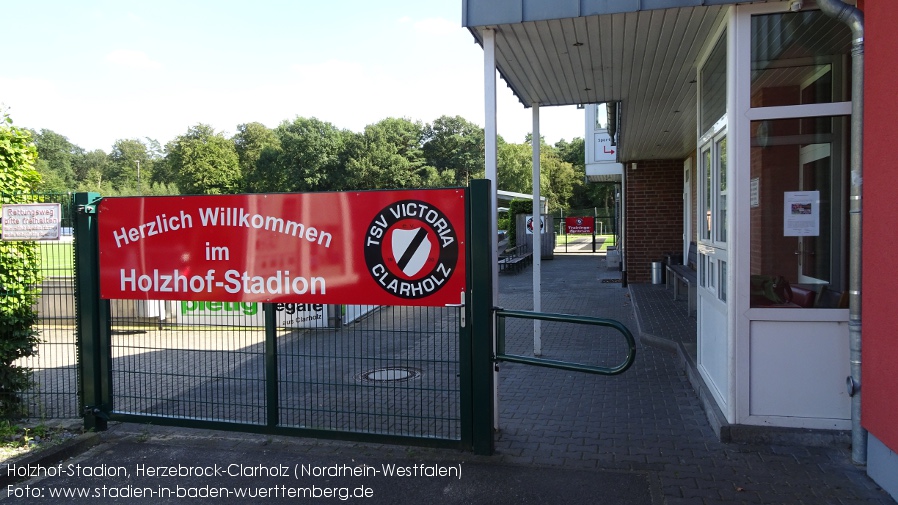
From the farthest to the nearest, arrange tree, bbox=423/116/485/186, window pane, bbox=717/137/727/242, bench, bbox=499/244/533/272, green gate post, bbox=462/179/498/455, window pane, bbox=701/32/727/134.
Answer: tree, bbox=423/116/485/186, bench, bbox=499/244/533/272, window pane, bbox=701/32/727/134, window pane, bbox=717/137/727/242, green gate post, bbox=462/179/498/455

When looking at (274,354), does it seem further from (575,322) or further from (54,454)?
(575,322)

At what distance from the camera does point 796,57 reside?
475 centimetres

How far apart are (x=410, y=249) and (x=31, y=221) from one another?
3155 mm

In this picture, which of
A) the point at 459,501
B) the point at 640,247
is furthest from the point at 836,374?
the point at 640,247

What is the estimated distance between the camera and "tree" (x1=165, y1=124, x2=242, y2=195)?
223 ft

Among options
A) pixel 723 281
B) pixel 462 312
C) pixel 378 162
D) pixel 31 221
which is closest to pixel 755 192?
pixel 723 281

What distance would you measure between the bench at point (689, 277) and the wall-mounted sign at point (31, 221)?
8.18m

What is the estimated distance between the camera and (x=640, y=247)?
15.6 m

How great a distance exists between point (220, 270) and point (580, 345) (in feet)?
16.8

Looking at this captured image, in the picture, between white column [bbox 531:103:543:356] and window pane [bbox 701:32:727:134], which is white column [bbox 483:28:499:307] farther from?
white column [bbox 531:103:543:356]

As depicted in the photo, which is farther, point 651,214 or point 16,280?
point 651,214

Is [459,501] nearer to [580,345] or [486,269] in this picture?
[486,269]

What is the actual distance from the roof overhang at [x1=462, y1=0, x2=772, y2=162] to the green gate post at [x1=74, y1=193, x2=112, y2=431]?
3498 mm

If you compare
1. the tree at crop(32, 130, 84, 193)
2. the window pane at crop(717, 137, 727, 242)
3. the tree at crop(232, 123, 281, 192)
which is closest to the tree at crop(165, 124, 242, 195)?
the tree at crop(232, 123, 281, 192)
